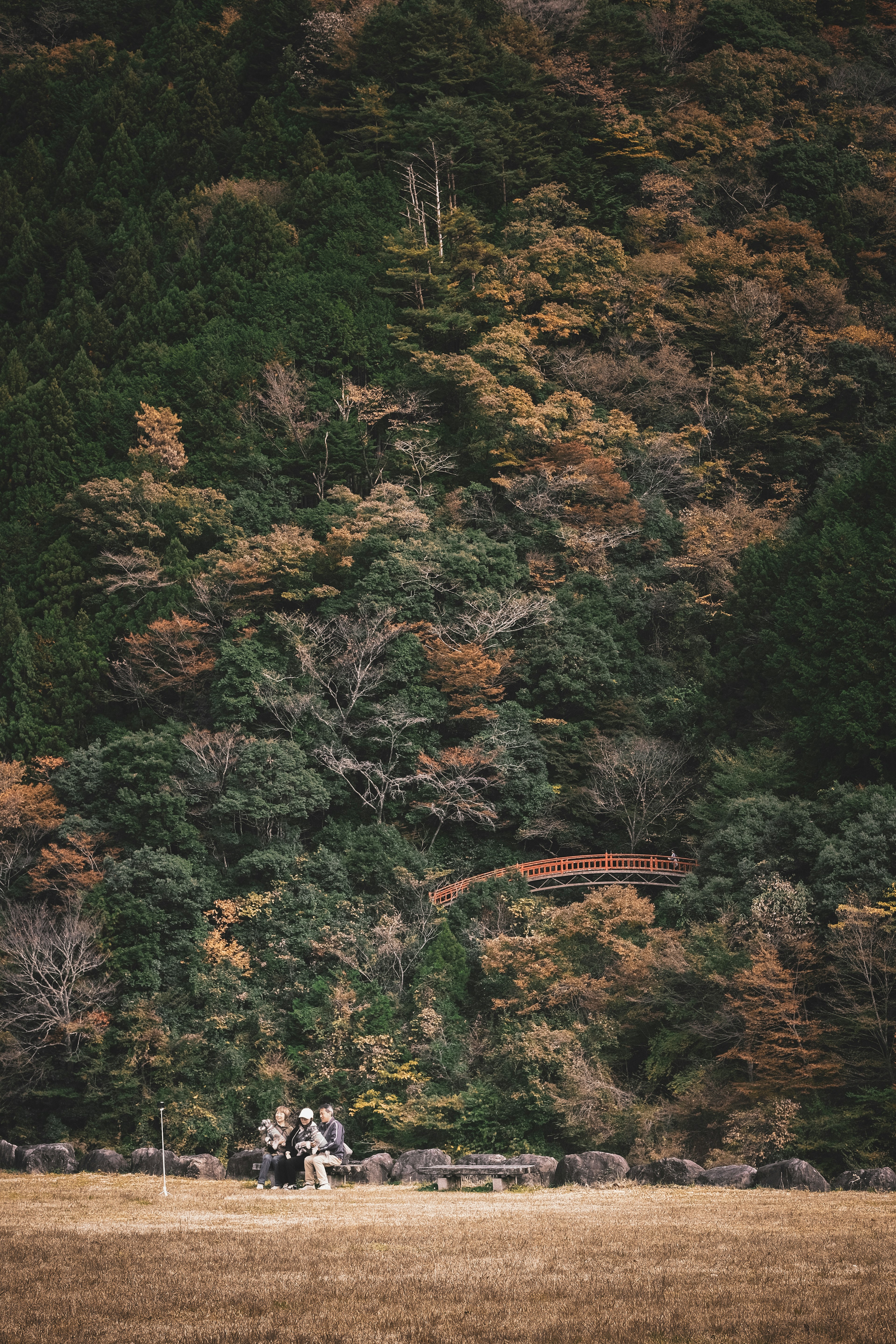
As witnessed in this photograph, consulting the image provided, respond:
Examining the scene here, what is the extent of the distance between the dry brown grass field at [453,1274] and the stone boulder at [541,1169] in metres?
4.65

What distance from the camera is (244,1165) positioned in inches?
762

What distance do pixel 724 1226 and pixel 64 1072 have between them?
21923mm

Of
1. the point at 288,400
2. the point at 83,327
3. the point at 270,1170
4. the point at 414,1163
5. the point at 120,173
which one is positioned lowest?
the point at 414,1163

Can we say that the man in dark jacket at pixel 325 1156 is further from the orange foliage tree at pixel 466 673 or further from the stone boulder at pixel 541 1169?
the orange foliage tree at pixel 466 673

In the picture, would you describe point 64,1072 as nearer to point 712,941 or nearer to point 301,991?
point 301,991

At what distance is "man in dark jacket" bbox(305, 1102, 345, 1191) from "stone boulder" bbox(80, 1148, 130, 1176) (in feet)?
26.3

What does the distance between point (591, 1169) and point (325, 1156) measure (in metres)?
4.02

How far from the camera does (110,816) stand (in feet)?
103

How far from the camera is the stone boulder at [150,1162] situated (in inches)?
833

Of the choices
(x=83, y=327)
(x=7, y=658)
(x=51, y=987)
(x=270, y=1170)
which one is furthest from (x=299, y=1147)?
(x=83, y=327)

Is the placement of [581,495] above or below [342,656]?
above

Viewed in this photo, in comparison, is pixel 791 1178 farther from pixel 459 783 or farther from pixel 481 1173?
pixel 459 783

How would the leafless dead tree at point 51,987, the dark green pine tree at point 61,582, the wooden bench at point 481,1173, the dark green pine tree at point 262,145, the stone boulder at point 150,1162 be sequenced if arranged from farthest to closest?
the dark green pine tree at point 262,145 → the dark green pine tree at point 61,582 → the leafless dead tree at point 51,987 → the stone boulder at point 150,1162 → the wooden bench at point 481,1173

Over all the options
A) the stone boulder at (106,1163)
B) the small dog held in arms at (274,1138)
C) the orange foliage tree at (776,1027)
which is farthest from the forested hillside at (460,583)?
the small dog held in arms at (274,1138)
